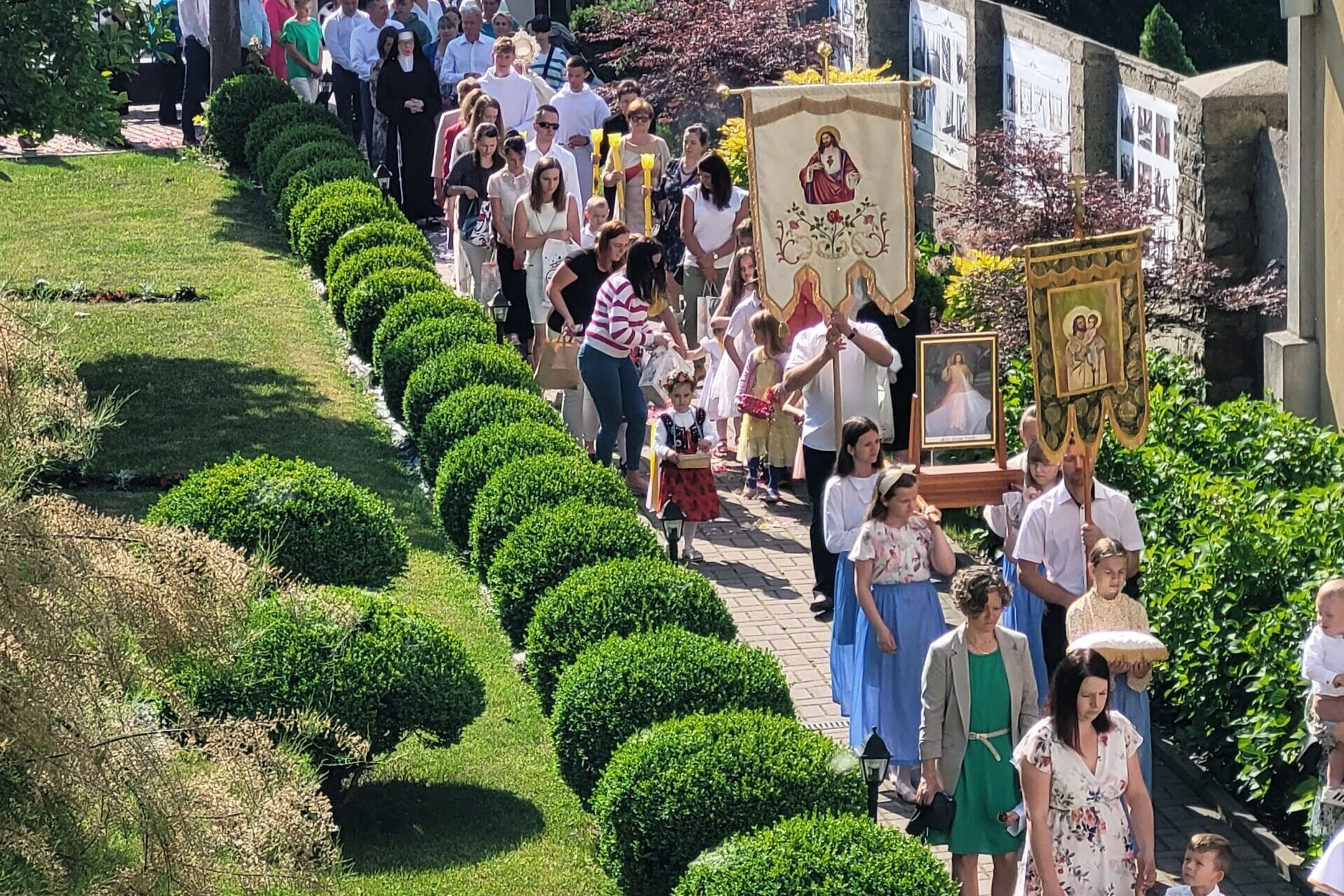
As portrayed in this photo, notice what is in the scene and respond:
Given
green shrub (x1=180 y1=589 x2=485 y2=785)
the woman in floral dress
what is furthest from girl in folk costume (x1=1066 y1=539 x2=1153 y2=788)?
green shrub (x1=180 y1=589 x2=485 y2=785)

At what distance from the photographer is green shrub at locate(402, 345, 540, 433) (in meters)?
14.1

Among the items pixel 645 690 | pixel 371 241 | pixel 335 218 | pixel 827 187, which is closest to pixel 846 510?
pixel 645 690

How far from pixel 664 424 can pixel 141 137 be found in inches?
665

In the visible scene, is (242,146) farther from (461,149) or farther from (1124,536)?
(1124,536)

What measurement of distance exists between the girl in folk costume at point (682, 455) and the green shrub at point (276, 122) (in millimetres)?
11643

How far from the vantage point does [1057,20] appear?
28.6 m

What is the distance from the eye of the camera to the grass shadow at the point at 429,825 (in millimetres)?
9133

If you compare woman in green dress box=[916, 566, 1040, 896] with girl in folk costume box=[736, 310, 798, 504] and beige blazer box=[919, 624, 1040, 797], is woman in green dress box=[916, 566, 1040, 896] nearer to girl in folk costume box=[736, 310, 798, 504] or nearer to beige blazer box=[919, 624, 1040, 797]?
beige blazer box=[919, 624, 1040, 797]

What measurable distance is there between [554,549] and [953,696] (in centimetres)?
A: 282

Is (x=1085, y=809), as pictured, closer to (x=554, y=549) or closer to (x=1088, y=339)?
(x=1088, y=339)

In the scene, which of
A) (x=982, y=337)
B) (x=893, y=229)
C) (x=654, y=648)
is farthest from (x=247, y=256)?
(x=654, y=648)

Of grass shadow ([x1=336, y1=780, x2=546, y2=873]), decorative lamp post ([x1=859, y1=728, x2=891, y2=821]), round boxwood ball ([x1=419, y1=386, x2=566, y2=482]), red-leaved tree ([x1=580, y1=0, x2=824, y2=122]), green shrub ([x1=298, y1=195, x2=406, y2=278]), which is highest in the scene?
red-leaved tree ([x1=580, y1=0, x2=824, y2=122])

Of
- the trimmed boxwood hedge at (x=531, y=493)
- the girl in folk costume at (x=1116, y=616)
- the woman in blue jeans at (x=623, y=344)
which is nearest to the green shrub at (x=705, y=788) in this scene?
the girl in folk costume at (x=1116, y=616)

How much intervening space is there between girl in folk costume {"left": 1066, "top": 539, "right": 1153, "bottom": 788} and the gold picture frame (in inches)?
90.0
